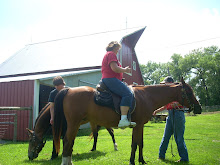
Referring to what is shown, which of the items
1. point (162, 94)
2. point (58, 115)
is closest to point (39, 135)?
point (58, 115)

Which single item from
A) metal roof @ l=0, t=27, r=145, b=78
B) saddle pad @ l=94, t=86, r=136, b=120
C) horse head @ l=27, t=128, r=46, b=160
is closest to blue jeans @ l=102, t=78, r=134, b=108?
saddle pad @ l=94, t=86, r=136, b=120

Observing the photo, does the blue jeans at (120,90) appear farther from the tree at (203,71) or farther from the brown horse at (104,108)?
the tree at (203,71)

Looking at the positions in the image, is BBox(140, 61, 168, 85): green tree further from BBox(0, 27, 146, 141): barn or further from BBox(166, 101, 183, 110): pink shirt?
BBox(166, 101, 183, 110): pink shirt

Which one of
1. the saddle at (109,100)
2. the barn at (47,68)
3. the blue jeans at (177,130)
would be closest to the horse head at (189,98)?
the blue jeans at (177,130)

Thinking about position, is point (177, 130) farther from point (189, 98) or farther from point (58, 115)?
point (58, 115)

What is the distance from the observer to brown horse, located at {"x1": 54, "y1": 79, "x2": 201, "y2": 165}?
4150mm

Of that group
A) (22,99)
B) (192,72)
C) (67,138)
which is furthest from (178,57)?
(67,138)

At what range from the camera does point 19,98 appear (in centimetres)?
1063

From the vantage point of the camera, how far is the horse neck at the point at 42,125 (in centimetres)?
562

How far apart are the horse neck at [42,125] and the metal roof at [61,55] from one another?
978 centimetres

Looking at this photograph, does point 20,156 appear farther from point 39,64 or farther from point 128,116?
point 39,64

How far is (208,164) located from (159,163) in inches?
46.7

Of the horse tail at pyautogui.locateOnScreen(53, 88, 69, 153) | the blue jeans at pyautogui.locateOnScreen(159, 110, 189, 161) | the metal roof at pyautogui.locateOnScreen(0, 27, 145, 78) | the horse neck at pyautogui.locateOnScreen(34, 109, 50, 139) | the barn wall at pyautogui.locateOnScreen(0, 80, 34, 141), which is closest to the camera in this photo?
the horse tail at pyautogui.locateOnScreen(53, 88, 69, 153)

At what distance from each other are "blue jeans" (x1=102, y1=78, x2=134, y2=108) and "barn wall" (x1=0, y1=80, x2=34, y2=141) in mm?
7295
